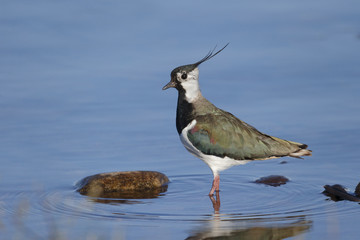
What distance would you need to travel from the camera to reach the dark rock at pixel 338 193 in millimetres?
9195

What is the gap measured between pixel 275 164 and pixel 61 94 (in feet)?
12.5

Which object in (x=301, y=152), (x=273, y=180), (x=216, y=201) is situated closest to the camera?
(x=216, y=201)

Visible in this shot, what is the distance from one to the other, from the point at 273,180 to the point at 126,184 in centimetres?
178

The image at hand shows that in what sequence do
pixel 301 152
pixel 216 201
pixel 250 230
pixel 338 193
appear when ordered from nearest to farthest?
pixel 250 230, pixel 338 193, pixel 216 201, pixel 301 152

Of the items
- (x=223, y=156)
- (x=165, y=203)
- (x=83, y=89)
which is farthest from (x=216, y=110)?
(x=83, y=89)

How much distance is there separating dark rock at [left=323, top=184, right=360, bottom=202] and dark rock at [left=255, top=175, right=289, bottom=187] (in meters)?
0.61

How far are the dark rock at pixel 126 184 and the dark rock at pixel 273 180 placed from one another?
1.16 m

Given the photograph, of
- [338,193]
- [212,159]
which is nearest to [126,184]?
[212,159]

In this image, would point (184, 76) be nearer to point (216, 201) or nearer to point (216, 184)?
point (216, 184)

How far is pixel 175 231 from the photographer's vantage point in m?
8.20

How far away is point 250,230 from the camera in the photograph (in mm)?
8250

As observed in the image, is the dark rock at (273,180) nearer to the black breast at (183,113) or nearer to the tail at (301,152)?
the tail at (301,152)

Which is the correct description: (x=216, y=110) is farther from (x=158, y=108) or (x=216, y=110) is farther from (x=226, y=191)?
(x=158, y=108)

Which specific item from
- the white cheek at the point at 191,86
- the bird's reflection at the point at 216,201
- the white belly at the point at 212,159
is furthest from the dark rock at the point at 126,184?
the white cheek at the point at 191,86
